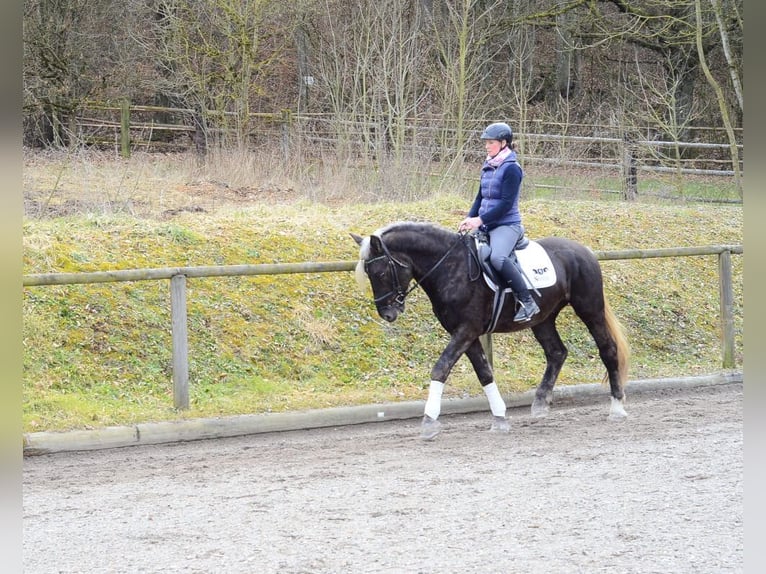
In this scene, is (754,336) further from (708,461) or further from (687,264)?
(687,264)

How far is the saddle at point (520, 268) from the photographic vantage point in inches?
325

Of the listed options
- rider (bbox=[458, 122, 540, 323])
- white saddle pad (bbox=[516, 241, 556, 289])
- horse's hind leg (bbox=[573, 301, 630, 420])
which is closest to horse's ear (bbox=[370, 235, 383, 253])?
rider (bbox=[458, 122, 540, 323])

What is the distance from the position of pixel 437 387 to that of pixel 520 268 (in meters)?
1.33

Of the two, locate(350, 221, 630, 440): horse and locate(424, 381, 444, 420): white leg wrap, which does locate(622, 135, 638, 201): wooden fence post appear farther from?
locate(424, 381, 444, 420): white leg wrap

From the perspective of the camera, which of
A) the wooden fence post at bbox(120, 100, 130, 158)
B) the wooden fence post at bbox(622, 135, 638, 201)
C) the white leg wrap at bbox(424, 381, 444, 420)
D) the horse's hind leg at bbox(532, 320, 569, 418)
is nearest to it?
the white leg wrap at bbox(424, 381, 444, 420)

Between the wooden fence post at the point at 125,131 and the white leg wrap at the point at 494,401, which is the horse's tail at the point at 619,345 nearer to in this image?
the white leg wrap at the point at 494,401

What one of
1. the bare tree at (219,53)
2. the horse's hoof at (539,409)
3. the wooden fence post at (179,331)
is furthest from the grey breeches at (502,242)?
the bare tree at (219,53)

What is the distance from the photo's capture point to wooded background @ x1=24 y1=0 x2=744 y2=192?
19031 mm

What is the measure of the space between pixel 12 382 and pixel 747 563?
941 millimetres

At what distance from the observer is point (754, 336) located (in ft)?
3.56

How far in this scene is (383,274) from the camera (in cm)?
800

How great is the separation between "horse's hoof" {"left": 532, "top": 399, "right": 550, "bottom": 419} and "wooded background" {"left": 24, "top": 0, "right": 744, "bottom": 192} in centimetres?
802

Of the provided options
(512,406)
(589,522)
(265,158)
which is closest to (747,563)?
(589,522)

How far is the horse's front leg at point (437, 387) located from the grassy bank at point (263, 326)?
1.38 meters
